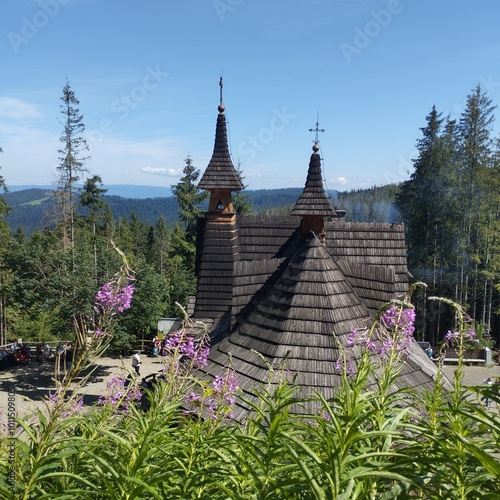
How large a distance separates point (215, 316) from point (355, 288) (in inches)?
190

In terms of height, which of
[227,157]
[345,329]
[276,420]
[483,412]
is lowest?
[345,329]

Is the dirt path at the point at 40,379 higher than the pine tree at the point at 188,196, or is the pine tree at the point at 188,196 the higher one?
the pine tree at the point at 188,196

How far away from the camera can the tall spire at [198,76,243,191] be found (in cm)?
1516

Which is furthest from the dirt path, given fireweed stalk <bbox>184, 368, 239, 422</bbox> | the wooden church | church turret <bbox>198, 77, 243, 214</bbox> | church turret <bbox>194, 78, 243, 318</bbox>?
fireweed stalk <bbox>184, 368, 239, 422</bbox>

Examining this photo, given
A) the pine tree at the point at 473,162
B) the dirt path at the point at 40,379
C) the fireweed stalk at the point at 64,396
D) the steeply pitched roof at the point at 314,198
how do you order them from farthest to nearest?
the pine tree at the point at 473,162, the dirt path at the point at 40,379, the steeply pitched roof at the point at 314,198, the fireweed stalk at the point at 64,396

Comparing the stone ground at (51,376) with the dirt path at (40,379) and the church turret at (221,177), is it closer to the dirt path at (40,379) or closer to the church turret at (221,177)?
the dirt path at (40,379)

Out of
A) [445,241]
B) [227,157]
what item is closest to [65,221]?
[227,157]

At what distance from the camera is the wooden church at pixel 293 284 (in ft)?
30.3

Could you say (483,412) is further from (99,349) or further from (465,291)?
(465,291)

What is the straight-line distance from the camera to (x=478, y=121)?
91.7ft

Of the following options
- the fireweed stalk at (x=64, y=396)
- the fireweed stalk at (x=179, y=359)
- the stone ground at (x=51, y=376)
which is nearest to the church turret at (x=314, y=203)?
the stone ground at (x=51, y=376)

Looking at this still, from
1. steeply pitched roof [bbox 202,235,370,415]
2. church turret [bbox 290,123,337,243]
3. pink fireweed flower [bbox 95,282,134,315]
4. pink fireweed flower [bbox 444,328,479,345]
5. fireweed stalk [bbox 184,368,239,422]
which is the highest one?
church turret [bbox 290,123,337,243]

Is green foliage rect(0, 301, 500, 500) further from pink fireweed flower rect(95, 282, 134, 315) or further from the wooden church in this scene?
the wooden church

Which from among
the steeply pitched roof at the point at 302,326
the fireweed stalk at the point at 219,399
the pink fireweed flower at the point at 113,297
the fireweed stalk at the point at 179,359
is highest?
the pink fireweed flower at the point at 113,297
